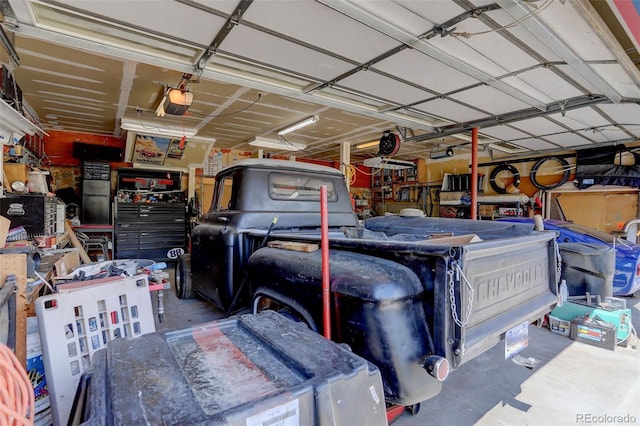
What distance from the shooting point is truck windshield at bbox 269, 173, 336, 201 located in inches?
122

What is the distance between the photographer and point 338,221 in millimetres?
3398

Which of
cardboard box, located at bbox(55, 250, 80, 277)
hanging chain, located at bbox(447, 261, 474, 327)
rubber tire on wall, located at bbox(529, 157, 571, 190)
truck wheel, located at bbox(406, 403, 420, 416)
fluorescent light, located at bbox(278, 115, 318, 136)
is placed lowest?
truck wheel, located at bbox(406, 403, 420, 416)

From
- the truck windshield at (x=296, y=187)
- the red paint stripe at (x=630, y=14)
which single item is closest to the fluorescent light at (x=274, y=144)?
the truck windshield at (x=296, y=187)

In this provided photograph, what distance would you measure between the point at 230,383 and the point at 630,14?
3827mm

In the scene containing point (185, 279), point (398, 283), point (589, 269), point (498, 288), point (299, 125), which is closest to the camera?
point (398, 283)

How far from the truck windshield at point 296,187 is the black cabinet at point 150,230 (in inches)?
197

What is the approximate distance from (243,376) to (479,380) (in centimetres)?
238

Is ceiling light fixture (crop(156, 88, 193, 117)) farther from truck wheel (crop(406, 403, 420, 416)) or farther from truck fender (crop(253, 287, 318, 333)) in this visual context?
truck wheel (crop(406, 403, 420, 416))

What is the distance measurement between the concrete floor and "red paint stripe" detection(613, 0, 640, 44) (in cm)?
297

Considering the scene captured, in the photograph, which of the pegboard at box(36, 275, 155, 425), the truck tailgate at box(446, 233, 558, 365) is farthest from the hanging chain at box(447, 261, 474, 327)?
the pegboard at box(36, 275, 155, 425)

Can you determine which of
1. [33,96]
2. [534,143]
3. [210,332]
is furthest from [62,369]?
[534,143]

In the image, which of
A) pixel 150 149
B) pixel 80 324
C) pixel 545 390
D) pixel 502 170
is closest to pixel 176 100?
pixel 80 324

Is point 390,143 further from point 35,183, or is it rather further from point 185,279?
point 35,183

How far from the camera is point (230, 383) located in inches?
37.8
